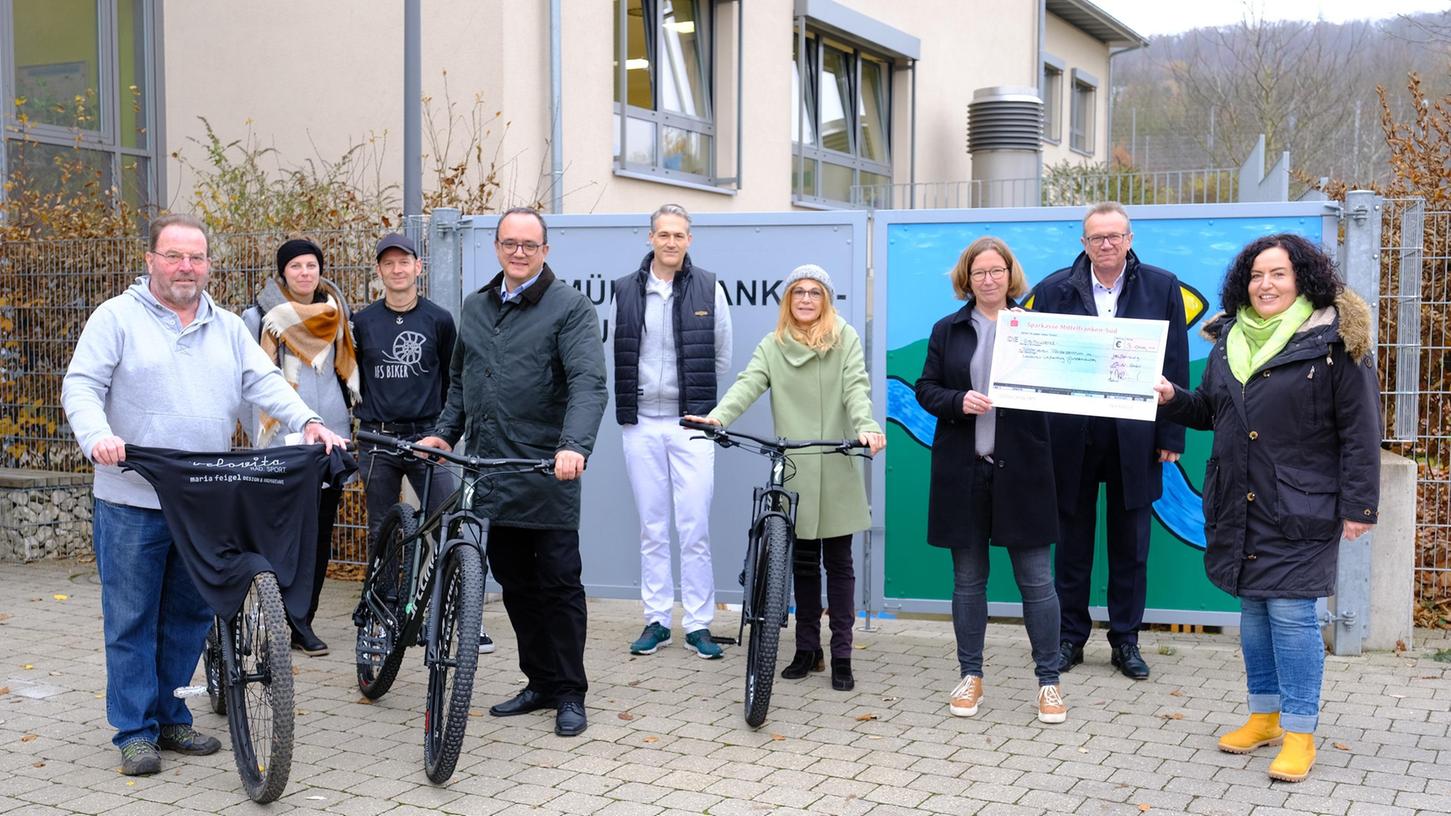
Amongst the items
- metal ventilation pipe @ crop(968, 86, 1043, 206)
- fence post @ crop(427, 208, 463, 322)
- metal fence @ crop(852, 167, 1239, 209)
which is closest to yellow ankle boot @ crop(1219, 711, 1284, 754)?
fence post @ crop(427, 208, 463, 322)

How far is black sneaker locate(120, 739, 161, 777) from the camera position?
193 inches

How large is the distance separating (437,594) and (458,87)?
25.1ft

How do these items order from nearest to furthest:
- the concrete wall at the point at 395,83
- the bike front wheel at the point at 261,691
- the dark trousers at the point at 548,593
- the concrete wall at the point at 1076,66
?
the bike front wheel at the point at 261,691, the dark trousers at the point at 548,593, the concrete wall at the point at 395,83, the concrete wall at the point at 1076,66

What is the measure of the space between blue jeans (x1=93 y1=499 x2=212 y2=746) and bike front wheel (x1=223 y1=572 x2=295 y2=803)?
37cm

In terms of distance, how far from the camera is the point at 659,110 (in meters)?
14.0

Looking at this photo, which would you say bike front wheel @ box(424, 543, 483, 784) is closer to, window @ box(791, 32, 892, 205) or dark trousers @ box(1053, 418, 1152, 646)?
dark trousers @ box(1053, 418, 1152, 646)

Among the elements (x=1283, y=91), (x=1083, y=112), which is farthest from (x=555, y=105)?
(x=1283, y=91)

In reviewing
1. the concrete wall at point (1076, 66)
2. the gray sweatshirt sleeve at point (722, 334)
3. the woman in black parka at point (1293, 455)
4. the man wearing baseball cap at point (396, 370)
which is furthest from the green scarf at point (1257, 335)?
the concrete wall at point (1076, 66)

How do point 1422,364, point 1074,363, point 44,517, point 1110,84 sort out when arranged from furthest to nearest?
point 1110,84 < point 44,517 < point 1422,364 < point 1074,363

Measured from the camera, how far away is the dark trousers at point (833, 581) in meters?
6.21

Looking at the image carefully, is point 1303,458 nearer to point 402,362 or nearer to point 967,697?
point 967,697

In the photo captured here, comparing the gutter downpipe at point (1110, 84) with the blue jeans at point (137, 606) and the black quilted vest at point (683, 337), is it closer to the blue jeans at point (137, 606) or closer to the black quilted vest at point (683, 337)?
the black quilted vest at point (683, 337)

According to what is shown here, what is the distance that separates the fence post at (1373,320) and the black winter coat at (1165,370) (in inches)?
42.3

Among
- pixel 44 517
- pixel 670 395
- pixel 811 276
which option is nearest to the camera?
pixel 811 276
